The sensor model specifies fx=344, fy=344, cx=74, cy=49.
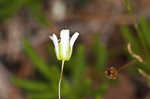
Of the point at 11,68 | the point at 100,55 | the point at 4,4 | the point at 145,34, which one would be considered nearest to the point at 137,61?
the point at 145,34

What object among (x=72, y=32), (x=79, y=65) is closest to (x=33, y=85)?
(x=79, y=65)

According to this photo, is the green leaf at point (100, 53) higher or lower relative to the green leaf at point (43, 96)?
higher

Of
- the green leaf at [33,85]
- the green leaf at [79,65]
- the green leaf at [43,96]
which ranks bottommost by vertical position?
the green leaf at [43,96]

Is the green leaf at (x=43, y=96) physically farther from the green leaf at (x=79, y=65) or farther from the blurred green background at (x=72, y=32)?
the blurred green background at (x=72, y=32)

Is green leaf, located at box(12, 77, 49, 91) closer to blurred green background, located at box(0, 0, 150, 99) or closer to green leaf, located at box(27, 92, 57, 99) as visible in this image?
green leaf, located at box(27, 92, 57, 99)

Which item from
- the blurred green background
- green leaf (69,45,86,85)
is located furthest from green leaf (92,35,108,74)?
green leaf (69,45,86,85)

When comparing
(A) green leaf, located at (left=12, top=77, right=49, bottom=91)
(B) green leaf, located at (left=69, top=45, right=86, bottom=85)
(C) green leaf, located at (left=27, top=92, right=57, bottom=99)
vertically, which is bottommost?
(C) green leaf, located at (left=27, top=92, right=57, bottom=99)

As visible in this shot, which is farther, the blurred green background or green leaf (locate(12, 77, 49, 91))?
the blurred green background

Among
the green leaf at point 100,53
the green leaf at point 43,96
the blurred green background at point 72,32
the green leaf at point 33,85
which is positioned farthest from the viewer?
the blurred green background at point 72,32

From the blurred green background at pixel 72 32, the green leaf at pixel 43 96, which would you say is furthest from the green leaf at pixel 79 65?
the blurred green background at pixel 72 32

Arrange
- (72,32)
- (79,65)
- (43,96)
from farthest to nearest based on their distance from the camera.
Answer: (72,32)
(79,65)
(43,96)

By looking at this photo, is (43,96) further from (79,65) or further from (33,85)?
(79,65)
